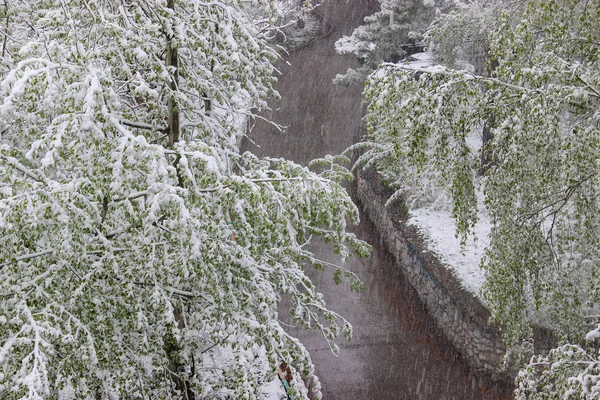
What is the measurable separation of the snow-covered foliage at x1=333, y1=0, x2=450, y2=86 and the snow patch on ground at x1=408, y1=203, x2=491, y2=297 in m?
6.47

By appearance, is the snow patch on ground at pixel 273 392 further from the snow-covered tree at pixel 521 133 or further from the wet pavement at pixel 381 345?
the snow-covered tree at pixel 521 133

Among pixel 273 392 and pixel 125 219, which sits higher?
pixel 125 219

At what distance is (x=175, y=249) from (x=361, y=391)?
6954 millimetres

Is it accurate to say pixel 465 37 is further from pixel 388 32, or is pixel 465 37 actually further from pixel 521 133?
pixel 521 133

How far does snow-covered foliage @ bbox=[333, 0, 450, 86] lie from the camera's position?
62.3 ft

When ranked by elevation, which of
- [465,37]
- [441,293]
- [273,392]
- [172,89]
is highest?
[465,37]

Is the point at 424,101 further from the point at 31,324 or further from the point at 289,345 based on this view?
the point at 31,324

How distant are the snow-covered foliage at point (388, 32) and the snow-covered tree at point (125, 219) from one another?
14.4m

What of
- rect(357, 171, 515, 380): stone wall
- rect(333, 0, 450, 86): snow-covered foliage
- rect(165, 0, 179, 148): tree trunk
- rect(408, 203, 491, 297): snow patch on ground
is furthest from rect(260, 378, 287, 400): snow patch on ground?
rect(333, 0, 450, 86): snow-covered foliage

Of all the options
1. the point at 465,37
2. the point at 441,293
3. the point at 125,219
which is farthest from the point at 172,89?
the point at 465,37

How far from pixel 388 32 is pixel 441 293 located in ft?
33.7

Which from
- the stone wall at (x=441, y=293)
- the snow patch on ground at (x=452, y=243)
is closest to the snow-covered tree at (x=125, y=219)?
the stone wall at (x=441, y=293)

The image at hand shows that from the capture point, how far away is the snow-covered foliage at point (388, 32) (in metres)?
19.0

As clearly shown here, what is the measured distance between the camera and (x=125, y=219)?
13.9 ft
